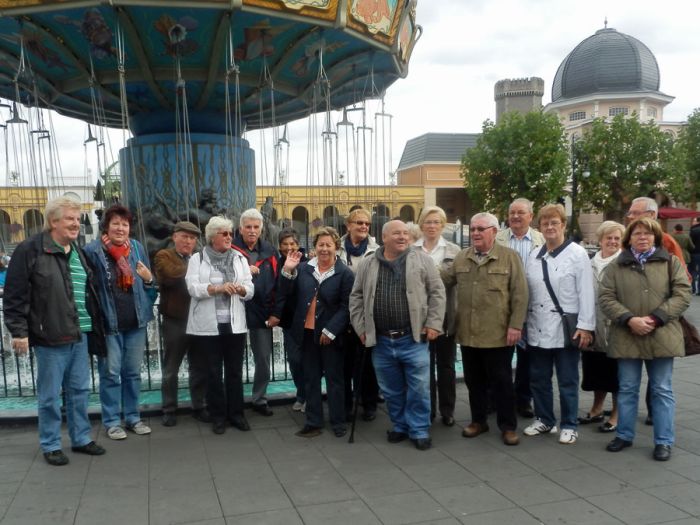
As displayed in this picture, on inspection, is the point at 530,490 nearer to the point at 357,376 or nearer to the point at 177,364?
the point at 357,376

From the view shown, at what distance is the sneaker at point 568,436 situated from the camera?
4.71 meters

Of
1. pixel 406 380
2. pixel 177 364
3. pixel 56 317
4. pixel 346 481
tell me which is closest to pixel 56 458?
pixel 56 317

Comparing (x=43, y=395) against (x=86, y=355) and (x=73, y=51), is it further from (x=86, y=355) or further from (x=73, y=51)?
(x=73, y=51)

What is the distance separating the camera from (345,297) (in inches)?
195

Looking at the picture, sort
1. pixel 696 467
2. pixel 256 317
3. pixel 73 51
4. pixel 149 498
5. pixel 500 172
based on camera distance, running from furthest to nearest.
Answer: pixel 500 172, pixel 73 51, pixel 256 317, pixel 696 467, pixel 149 498

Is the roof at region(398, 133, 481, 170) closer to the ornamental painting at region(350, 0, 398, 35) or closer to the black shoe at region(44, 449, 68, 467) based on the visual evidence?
the ornamental painting at region(350, 0, 398, 35)

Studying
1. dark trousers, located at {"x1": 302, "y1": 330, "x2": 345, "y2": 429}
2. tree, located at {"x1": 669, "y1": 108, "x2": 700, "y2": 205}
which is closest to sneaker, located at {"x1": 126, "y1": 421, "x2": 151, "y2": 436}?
dark trousers, located at {"x1": 302, "y1": 330, "x2": 345, "y2": 429}

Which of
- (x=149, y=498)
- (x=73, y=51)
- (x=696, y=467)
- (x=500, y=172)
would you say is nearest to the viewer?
(x=149, y=498)

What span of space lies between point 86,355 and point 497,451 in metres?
3.31

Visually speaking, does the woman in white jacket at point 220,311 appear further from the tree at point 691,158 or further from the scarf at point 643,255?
the tree at point 691,158

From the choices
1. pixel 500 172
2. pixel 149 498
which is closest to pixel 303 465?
pixel 149 498

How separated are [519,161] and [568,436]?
33100mm

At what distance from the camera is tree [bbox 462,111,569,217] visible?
35500 mm

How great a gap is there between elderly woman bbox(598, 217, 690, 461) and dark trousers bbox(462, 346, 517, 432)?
30.4 inches
